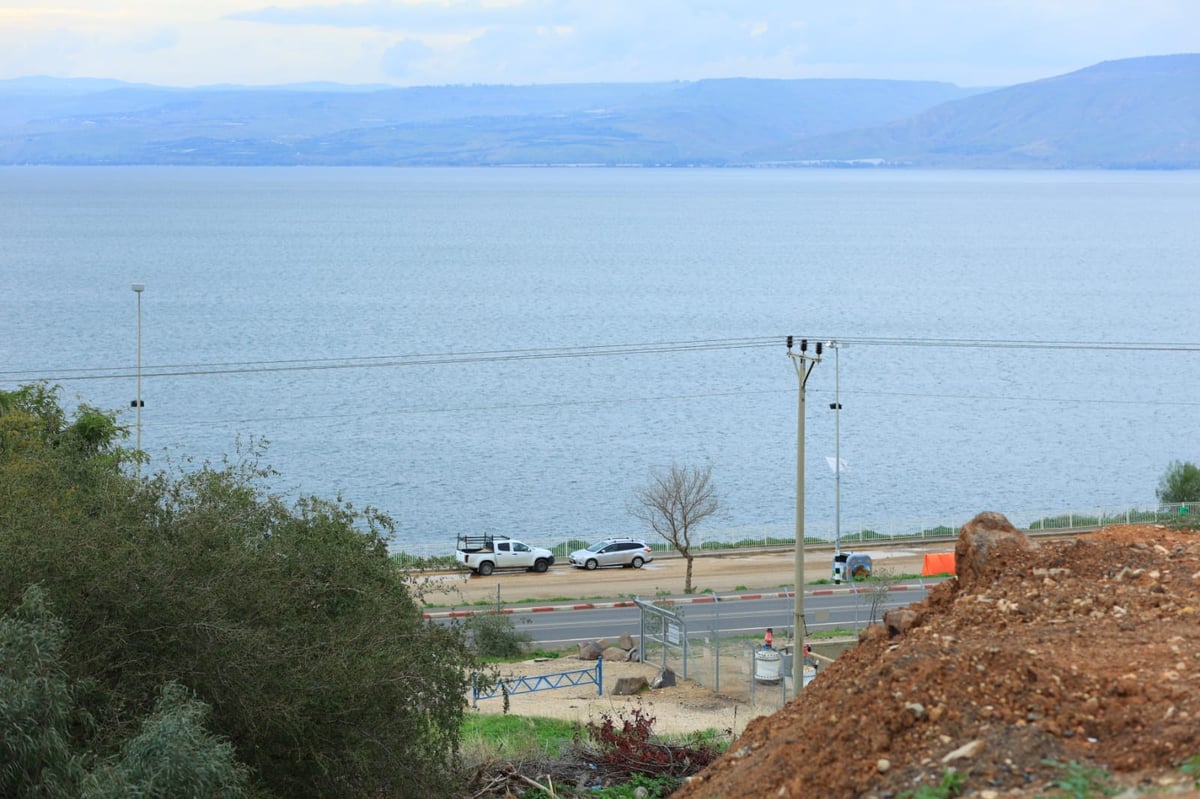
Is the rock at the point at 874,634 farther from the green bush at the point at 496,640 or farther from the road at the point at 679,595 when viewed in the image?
the green bush at the point at 496,640

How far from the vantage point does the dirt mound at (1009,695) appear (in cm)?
879

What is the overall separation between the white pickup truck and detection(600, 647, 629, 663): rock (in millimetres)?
→ 13673

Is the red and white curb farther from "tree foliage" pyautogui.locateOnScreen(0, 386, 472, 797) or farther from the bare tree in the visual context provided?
"tree foliage" pyautogui.locateOnScreen(0, 386, 472, 797)

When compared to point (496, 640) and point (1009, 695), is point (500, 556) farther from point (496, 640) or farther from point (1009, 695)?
point (1009, 695)

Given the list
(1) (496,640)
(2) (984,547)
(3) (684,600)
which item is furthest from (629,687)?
(2) (984,547)

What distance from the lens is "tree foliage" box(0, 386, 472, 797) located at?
12641 mm

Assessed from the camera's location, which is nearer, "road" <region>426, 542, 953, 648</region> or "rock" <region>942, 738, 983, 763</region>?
"rock" <region>942, 738, 983, 763</region>

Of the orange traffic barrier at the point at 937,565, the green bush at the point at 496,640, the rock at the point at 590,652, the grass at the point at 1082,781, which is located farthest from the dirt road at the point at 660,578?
the grass at the point at 1082,781

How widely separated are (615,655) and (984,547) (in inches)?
743

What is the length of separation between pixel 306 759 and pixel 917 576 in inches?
1194

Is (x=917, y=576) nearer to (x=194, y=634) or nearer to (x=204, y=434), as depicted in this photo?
(x=194, y=634)

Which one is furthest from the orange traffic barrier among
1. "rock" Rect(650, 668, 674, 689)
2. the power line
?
the power line

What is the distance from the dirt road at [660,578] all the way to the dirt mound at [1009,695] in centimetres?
2625

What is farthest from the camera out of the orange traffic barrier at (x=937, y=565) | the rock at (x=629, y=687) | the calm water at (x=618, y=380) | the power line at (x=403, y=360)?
the power line at (x=403, y=360)
